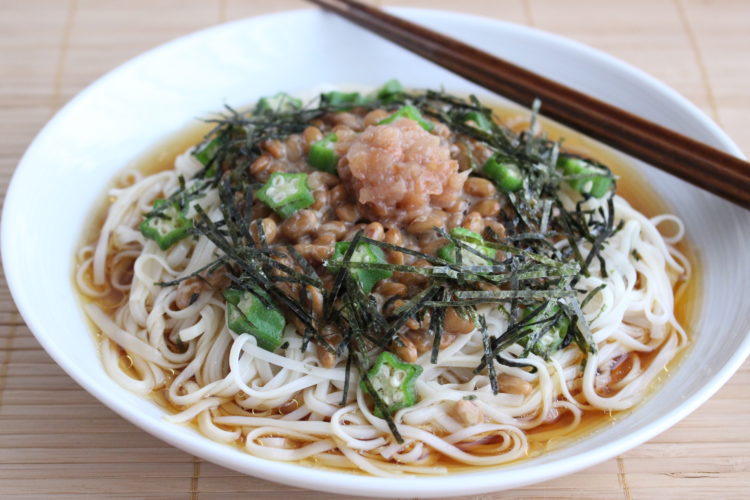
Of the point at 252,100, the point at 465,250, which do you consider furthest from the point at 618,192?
the point at 252,100

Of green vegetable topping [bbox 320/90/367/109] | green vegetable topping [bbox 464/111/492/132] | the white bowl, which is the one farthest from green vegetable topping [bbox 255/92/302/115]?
green vegetable topping [bbox 464/111/492/132]

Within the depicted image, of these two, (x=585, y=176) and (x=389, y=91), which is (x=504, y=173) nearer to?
(x=585, y=176)

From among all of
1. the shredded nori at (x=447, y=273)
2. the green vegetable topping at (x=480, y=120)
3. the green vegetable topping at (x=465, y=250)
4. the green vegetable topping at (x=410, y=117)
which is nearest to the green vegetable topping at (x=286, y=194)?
the shredded nori at (x=447, y=273)

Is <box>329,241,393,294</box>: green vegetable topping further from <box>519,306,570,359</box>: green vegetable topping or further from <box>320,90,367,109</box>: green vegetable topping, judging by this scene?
<box>320,90,367,109</box>: green vegetable topping

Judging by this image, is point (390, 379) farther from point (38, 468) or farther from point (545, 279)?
point (38, 468)

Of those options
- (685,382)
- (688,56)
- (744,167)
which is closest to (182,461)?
(685,382)
